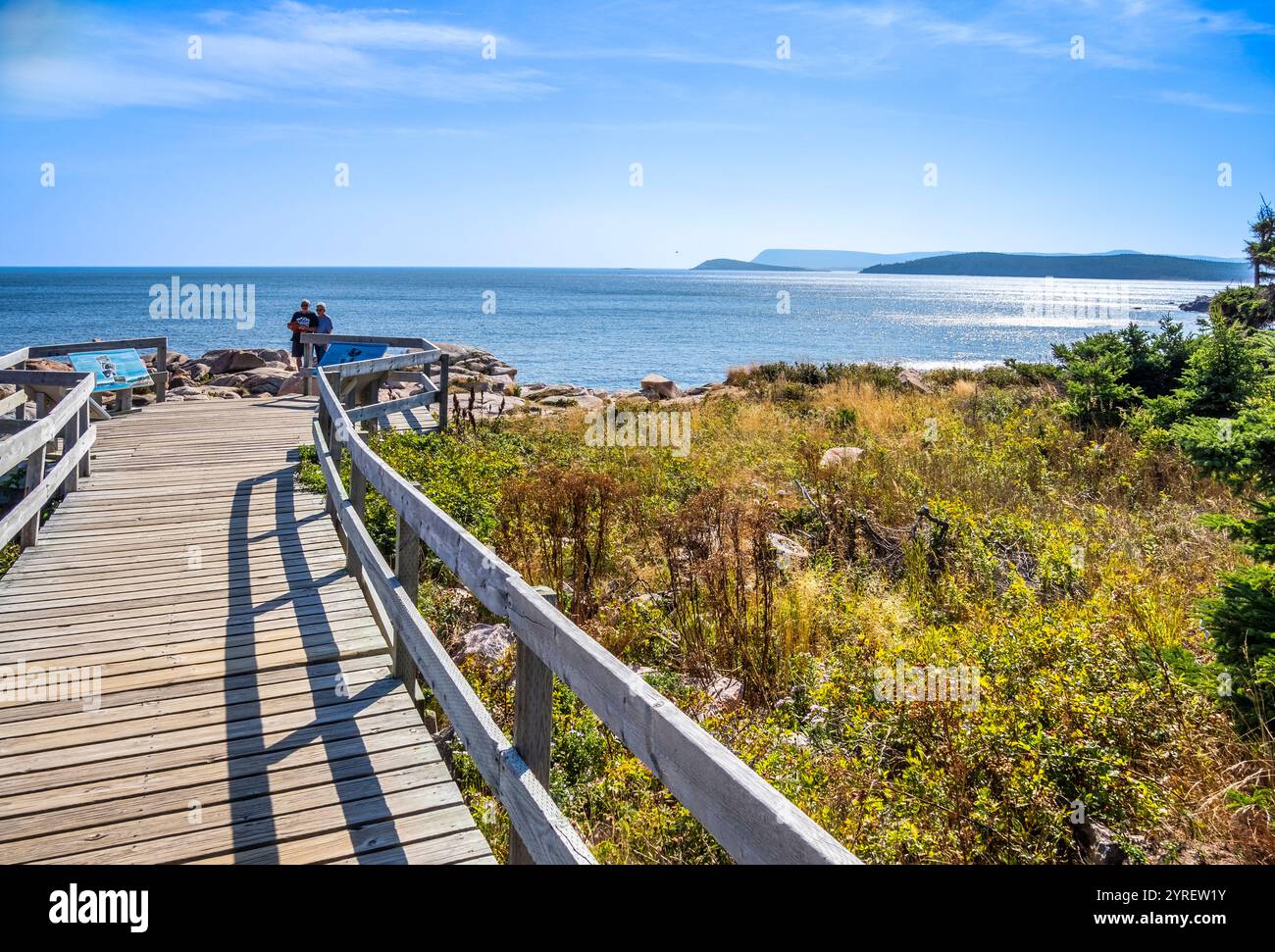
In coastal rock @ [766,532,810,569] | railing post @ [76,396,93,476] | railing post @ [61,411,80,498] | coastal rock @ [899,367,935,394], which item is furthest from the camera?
coastal rock @ [899,367,935,394]

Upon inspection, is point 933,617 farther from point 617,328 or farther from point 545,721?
point 617,328

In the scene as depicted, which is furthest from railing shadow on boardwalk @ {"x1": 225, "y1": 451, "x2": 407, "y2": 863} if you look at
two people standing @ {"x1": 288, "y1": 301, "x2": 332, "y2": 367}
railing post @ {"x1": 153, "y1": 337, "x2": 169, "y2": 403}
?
two people standing @ {"x1": 288, "y1": 301, "x2": 332, "y2": 367}

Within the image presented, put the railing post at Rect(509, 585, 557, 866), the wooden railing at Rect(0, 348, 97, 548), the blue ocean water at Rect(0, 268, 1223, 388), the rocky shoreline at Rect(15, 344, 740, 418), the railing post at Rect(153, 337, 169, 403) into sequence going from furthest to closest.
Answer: the blue ocean water at Rect(0, 268, 1223, 388), the rocky shoreline at Rect(15, 344, 740, 418), the railing post at Rect(153, 337, 169, 403), the wooden railing at Rect(0, 348, 97, 548), the railing post at Rect(509, 585, 557, 866)

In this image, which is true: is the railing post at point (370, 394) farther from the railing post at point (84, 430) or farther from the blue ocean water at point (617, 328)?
the blue ocean water at point (617, 328)

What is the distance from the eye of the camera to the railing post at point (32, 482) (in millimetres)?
7480

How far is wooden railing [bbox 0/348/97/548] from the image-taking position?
660 centimetres

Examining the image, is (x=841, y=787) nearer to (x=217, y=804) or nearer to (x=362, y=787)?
(x=362, y=787)

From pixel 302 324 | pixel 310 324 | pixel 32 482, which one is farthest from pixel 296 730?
pixel 302 324

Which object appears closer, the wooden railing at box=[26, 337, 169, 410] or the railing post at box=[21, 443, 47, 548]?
the railing post at box=[21, 443, 47, 548]

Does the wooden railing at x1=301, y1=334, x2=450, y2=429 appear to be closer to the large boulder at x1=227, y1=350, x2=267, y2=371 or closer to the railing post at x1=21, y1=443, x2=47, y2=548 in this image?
the railing post at x1=21, y1=443, x2=47, y2=548

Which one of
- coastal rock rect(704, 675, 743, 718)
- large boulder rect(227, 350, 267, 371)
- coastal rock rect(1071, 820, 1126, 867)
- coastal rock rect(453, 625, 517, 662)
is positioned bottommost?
coastal rock rect(1071, 820, 1126, 867)

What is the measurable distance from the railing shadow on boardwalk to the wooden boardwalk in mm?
12

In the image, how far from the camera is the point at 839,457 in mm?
12094

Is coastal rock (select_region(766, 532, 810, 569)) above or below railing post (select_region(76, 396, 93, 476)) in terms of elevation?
below
